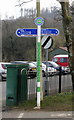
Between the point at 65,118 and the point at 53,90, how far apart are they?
5599 mm

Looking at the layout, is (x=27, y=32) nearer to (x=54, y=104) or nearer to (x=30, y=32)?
(x=30, y=32)

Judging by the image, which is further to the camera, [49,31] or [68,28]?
[68,28]

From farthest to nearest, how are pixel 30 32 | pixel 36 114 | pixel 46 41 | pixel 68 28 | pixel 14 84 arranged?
pixel 68 28 < pixel 46 41 < pixel 14 84 < pixel 30 32 < pixel 36 114

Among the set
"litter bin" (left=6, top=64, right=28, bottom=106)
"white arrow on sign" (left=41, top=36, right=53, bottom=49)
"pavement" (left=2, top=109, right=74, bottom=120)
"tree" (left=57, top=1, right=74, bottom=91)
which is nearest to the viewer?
"pavement" (left=2, top=109, right=74, bottom=120)

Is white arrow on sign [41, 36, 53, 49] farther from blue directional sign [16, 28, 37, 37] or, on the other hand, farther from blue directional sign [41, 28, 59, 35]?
blue directional sign [16, 28, 37, 37]

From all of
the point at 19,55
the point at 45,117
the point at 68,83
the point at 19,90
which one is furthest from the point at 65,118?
the point at 19,55

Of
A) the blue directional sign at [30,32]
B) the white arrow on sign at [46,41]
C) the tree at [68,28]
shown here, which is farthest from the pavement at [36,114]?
the tree at [68,28]

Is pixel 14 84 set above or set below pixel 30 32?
below

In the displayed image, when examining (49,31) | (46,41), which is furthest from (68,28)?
(49,31)

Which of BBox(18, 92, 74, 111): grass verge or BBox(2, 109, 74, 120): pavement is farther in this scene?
BBox(18, 92, 74, 111): grass verge

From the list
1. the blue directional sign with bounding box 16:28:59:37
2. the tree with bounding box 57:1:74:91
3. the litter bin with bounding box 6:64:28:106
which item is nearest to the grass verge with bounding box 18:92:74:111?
the litter bin with bounding box 6:64:28:106

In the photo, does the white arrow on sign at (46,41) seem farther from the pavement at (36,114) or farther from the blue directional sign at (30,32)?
the pavement at (36,114)

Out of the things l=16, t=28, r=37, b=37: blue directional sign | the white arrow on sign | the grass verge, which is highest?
l=16, t=28, r=37, b=37: blue directional sign

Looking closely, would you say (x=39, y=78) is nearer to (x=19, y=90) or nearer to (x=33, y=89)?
(x=19, y=90)
